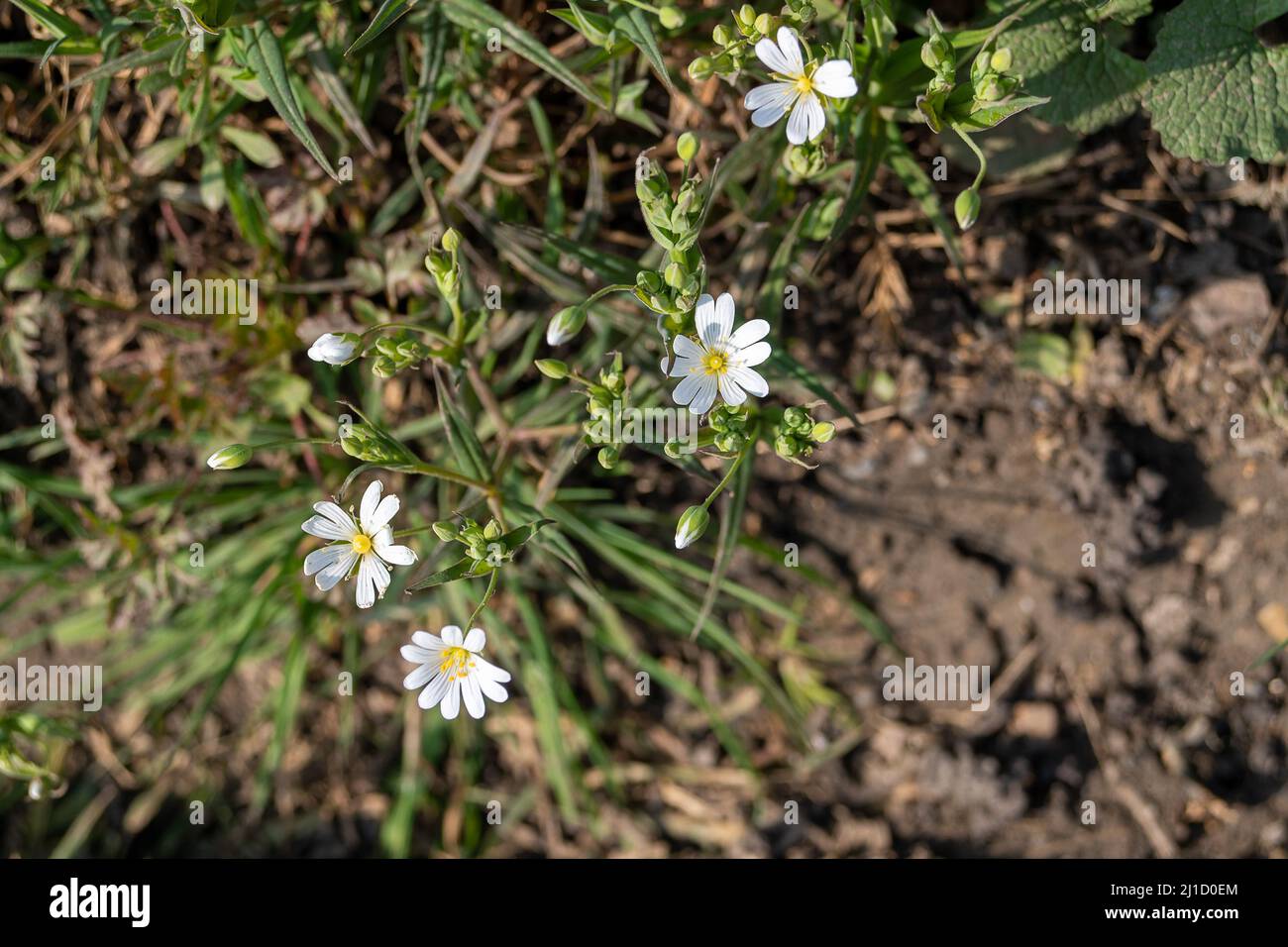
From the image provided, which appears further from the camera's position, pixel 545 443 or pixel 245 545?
pixel 245 545

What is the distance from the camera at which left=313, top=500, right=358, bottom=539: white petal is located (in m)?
2.52

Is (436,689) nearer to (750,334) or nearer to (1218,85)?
(750,334)

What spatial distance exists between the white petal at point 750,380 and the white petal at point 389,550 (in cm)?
92

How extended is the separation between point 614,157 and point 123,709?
→ 3.04 metres

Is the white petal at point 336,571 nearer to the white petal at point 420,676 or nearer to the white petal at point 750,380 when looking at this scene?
the white petal at point 420,676

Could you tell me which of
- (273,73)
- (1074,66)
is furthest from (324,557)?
(1074,66)

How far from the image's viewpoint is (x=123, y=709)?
420 cm

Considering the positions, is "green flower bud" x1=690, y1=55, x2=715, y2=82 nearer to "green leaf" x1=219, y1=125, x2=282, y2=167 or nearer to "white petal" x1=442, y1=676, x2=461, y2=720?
"green leaf" x1=219, y1=125, x2=282, y2=167

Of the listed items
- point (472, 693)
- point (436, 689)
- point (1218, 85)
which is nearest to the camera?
point (472, 693)

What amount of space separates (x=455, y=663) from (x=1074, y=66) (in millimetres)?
2508

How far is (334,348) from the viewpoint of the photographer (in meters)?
2.51

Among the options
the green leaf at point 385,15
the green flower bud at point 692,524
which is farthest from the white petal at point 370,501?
the green leaf at point 385,15
